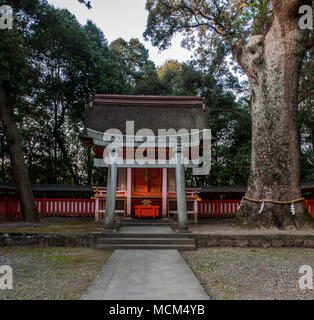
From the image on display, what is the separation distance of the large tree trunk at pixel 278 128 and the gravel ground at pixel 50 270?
547 cm

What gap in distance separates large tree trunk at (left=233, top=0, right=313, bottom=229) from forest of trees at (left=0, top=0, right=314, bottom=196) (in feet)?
22.9

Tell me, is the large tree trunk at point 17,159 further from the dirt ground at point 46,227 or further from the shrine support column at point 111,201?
the shrine support column at point 111,201

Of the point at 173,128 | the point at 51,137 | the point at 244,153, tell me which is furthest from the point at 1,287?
the point at 51,137

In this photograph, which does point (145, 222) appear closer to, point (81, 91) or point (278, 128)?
point (278, 128)

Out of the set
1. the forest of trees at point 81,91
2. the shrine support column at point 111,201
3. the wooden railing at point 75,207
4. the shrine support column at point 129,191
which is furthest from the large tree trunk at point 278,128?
the forest of trees at point 81,91

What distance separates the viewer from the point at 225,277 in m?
5.27

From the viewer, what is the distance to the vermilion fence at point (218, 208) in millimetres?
15320

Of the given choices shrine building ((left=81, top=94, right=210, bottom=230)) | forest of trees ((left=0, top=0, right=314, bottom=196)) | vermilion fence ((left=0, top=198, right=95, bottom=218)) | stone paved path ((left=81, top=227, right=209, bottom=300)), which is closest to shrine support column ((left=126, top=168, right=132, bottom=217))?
shrine building ((left=81, top=94, right=210, bottom=230))

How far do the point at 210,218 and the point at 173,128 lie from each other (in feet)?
18.4

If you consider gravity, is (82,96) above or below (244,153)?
above

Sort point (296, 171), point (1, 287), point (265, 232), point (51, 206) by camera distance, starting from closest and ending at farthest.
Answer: point (1, 287) → point (265, 232) → point (296, 171) → point (51, 206)

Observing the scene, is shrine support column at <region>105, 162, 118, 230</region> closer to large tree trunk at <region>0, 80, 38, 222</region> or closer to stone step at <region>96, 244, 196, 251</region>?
stone step at <region>96, 244, 196, 251</region>

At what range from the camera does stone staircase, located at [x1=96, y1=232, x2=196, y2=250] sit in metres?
7.92
